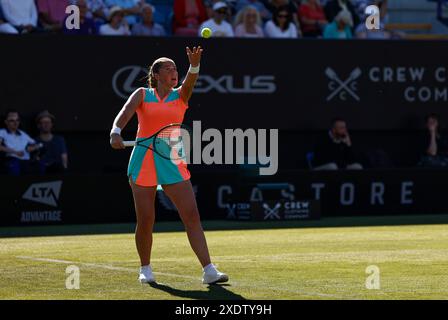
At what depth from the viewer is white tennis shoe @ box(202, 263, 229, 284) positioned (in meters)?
10.2

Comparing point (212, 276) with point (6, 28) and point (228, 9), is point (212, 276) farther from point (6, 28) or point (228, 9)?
point (228, 9)

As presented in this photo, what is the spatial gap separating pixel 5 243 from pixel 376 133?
9508 mm

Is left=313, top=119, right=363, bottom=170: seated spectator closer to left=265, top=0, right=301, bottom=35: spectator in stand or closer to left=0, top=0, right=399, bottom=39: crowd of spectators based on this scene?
left=0, top=0, right=399, bottom=39: crowd of spectators

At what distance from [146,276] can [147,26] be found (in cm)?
1085

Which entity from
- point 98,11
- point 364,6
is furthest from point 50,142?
point 364,6

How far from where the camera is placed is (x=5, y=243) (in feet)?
47.8

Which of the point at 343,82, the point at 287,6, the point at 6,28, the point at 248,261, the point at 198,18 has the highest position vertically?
the point at 287,6

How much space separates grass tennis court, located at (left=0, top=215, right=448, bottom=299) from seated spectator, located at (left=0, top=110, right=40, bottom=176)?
1323mm

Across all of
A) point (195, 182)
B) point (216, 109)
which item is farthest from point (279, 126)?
point (195, 182)

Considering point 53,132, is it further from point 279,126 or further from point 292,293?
point 292,293

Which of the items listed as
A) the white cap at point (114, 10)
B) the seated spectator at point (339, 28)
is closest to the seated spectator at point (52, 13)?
the white cap at point (114, 10)

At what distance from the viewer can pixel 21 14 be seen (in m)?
19.4

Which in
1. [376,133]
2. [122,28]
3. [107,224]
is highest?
[122,28]
